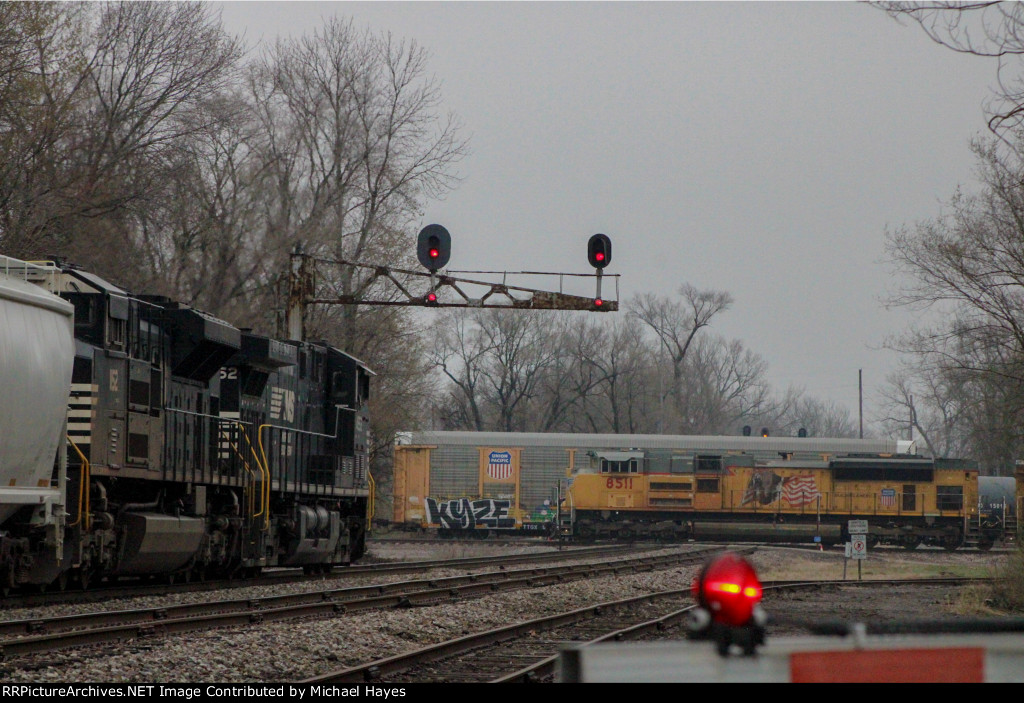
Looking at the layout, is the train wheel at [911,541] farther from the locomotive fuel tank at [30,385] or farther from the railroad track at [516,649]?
the locomotive fuel tank at [30,385]

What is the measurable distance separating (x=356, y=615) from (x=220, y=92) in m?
23.0

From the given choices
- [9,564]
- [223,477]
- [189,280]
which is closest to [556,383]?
[189,280]

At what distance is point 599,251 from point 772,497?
870 inches

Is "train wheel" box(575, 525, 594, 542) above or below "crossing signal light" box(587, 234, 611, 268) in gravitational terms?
below

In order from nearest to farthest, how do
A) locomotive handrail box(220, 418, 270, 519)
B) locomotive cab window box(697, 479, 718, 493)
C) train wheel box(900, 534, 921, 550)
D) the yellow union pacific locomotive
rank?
1. locomotive handrail box(220, 418, 270, 519)
2. the yellow union pacific locomotive
3. locomotive cab window box(697, 479, 718, 493)
4. train wheel box(900, 534, 921, 550)

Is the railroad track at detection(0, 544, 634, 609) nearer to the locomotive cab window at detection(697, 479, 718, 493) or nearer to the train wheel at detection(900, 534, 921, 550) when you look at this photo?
the locomotive cab window at detection(697, 479, 718, 493)

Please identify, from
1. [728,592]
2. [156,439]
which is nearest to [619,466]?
[156,439]

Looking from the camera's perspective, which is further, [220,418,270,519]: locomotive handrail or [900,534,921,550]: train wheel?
[900,534,921,550]: train wheel

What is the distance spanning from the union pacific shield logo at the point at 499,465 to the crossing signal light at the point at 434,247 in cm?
2379

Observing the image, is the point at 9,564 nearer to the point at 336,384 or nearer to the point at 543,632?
the point at 543,632

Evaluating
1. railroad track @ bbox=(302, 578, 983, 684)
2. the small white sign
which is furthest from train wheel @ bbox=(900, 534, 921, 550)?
railroad track @ bbox=(302, 578, 983, 684)

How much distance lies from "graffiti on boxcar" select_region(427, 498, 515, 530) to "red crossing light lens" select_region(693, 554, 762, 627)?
40.3 meters

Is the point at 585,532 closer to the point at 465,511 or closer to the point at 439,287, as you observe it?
the point at 465,511

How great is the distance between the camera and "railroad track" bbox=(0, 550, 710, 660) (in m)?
10.0
